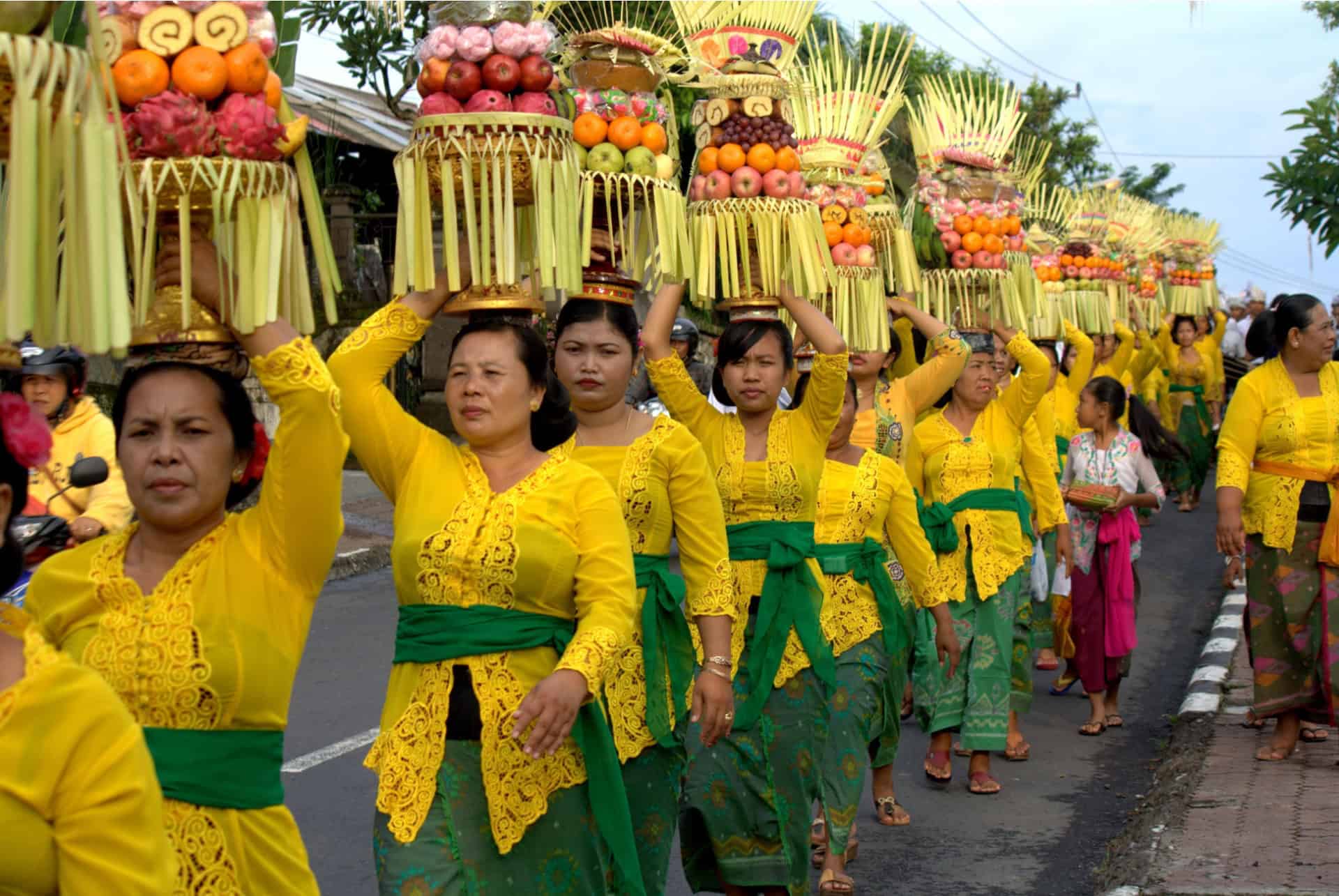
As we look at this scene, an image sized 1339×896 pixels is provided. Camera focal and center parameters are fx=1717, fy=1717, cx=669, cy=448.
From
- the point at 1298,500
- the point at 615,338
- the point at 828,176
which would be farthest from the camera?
the point at 1298,500

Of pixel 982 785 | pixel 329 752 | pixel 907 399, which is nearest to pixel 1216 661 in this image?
pixel 982 785

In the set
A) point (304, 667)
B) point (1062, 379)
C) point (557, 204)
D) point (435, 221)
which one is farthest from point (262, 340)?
point (1062, 379)

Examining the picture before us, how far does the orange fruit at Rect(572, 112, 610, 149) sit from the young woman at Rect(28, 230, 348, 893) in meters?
1.80

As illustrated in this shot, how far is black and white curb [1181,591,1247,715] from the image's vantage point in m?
9.19

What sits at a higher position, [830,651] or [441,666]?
[441,666]

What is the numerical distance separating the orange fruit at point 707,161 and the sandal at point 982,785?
3598mm

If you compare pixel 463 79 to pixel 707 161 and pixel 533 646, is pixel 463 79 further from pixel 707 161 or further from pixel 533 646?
pixel 707 161

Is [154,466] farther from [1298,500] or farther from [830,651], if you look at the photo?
[1298,500]

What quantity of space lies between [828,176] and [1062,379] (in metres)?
5.71

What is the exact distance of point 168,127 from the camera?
8.77 ft

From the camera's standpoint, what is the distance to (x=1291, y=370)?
26.4 feet

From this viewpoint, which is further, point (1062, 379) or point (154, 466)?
point (1062, 379)

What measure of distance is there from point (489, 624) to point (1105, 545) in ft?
21.3

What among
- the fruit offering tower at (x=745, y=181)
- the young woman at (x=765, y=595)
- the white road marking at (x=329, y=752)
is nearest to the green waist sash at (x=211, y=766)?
the fruit offering tower at (x=745, y=181)
